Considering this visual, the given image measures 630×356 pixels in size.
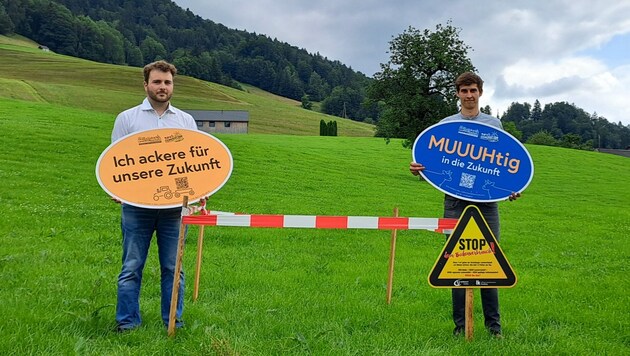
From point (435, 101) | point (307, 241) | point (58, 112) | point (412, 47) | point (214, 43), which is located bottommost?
point (307, 241)

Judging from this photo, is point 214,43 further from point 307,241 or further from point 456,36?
point 307,241

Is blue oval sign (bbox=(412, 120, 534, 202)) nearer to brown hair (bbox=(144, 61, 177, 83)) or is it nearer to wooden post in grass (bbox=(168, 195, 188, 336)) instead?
wooden post in grass (bbox=(168, 195, 188, 336))

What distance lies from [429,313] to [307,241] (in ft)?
15.1

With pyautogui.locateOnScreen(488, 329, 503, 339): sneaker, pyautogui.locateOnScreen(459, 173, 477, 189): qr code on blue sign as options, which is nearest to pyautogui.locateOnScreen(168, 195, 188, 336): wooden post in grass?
pyautogui.locateOnScreen(459, 173, 477, 189): qr code on blue sign

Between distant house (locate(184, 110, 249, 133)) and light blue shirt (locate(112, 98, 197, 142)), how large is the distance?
7313cm

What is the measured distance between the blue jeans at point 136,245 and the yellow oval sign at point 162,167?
0.61ft

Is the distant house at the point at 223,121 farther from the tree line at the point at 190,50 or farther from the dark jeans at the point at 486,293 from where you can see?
the dark jeans at the point at 486,293

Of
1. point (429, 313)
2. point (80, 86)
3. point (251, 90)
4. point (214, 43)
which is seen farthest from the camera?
point (214, 43)

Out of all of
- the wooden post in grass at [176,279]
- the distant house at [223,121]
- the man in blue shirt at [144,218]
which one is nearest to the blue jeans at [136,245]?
the man in blue shirt at [144,218]

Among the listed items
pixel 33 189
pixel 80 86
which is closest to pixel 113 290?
pixel 33 189

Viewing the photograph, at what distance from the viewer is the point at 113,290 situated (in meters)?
5.85

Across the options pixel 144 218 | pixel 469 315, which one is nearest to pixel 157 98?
pixel 144 218

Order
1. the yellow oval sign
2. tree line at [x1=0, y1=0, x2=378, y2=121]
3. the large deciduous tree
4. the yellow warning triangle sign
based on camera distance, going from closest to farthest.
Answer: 1. the yellow oval sign
2. the yellow warning triangle sign
3. the large deciduous tree
4. tree line at [x1=0, y1=0, x2=378, y2=121]

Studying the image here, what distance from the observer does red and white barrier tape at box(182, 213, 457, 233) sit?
4.59m
